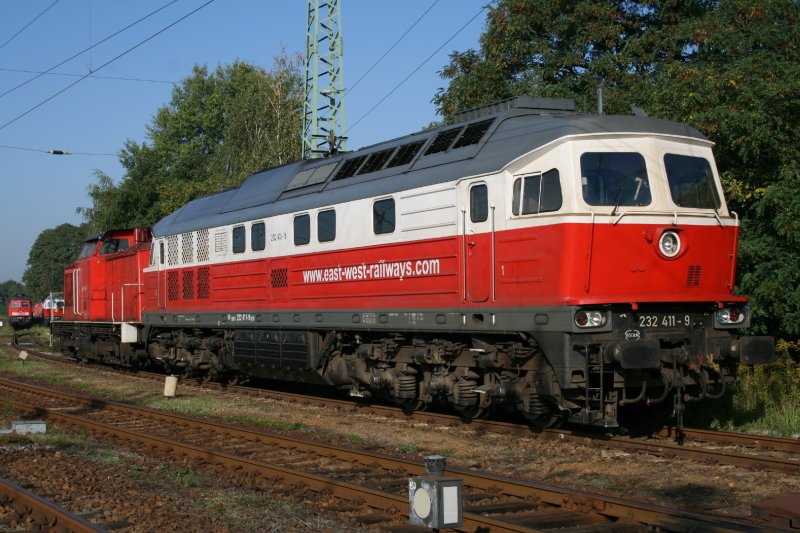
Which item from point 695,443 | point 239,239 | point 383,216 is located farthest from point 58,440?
point 695,443

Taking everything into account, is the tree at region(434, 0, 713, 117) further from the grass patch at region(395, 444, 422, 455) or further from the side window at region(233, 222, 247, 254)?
the grass patch at region(395, 444, 422, 455)

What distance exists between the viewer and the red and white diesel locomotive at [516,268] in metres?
10.5

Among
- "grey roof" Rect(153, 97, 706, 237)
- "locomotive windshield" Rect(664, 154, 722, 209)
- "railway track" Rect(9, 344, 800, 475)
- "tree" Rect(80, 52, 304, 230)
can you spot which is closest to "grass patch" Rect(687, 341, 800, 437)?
"railway track" Rect(9, 344, 800, 475)

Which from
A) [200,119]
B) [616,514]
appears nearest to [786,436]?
[616,514]

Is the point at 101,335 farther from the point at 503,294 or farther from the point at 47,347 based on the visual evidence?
the point at 503,294

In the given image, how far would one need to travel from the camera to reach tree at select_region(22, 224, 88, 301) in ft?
394

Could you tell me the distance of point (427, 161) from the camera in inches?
511

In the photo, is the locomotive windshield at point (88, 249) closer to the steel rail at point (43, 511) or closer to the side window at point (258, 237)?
the side window at point (258, 237)

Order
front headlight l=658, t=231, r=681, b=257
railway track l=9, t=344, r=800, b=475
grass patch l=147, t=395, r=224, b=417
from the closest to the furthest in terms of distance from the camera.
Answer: railway track l=9, t=344, r=800, b=475
front headlight l=658, t=231, r=681, b=257
grass patch l=147, t=395, r=224, b=417

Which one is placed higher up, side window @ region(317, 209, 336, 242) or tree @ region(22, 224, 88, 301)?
tree @ region(22, 224, 88, 301)

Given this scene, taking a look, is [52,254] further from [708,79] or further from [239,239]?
[708,79]

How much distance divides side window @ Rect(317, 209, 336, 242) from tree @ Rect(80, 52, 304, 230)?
26.4 metres

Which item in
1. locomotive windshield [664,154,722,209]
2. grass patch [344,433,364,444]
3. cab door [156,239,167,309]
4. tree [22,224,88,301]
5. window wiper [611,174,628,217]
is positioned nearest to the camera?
window wiper [611,174,628,217]

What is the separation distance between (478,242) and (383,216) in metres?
2.31
